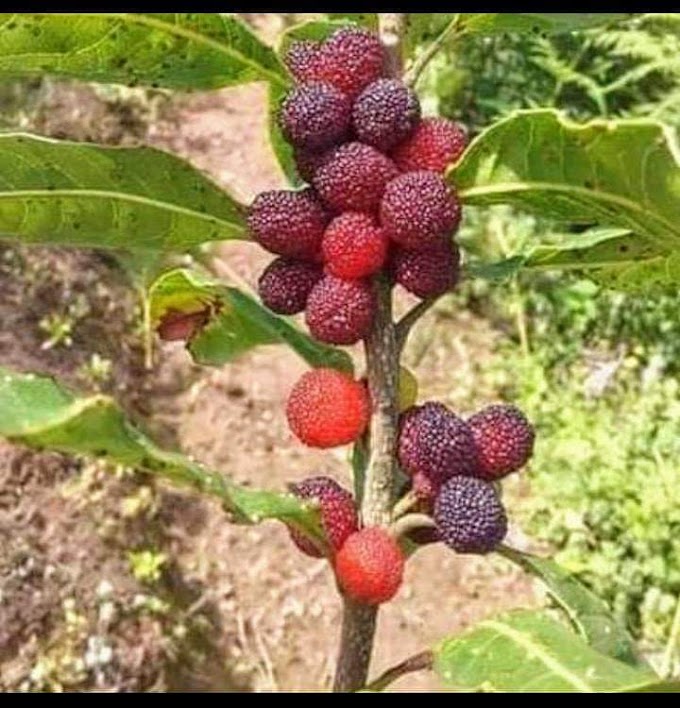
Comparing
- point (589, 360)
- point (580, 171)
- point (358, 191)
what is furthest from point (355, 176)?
point (589, 360)

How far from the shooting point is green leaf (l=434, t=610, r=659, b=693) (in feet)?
2.62

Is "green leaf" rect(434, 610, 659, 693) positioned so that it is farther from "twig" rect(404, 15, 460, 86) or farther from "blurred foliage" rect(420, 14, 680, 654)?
"blurred foliage" rect(420, 14, 680, 654)

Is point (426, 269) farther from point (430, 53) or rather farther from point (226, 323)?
point (226, 323)

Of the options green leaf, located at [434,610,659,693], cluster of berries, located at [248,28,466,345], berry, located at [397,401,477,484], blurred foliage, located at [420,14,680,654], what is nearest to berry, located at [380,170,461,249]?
cluster of berries, located at [248,28,466,345]

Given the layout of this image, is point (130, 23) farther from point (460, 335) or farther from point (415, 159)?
point (460, 335)

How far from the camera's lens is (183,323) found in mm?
1199

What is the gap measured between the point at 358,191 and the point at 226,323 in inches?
12.6

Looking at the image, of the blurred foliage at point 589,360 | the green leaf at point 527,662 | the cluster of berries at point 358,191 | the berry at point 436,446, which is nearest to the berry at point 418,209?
the cluster of berries at point 358,191

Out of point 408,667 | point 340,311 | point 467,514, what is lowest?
point 408,667

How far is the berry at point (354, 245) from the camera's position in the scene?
2.97 feet

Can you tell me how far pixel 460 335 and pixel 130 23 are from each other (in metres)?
2.47

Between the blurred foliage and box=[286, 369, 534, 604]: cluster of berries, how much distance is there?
146 cm
